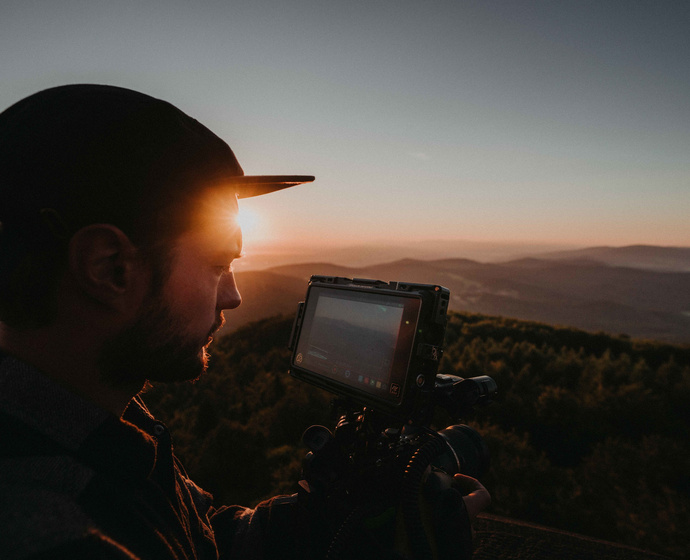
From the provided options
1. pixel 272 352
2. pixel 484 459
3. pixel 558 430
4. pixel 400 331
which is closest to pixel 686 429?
pixel 558 430

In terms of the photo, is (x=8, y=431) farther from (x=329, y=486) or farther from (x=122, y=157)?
(x=329, y=486)

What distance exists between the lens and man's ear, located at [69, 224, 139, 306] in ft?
3.55

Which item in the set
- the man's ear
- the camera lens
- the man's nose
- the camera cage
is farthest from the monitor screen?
the man's ear

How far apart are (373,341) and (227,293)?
0.94m

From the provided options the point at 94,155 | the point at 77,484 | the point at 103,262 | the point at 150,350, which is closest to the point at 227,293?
the point at 150,350

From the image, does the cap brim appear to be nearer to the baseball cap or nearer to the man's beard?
the baseball cap

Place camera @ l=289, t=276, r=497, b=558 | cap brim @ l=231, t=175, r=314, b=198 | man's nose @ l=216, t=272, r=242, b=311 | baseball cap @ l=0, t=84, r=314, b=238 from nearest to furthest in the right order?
1. baseball cap @ l=0, t=84, r=314, b=238
2. cap brim @ l=231, t=175, r=314, b=198
3. man's nose @ l=216, t=272, r=242, b=311
4. camera @ l=289, t=276, r=497, b=558

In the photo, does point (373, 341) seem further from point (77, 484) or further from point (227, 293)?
point (77, 484)

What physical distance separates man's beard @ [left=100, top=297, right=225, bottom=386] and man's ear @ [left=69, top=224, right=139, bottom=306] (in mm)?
131

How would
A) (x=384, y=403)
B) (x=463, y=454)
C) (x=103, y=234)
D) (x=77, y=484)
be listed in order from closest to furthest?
(x=77, y=484) → (x=103, y=234) → (x=384, y=403) → (x=463, y=454)

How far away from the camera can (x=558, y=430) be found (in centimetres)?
510

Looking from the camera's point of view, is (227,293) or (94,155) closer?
(94,155)

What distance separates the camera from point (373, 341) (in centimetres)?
202

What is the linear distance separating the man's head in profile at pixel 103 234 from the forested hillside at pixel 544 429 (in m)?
4.28
